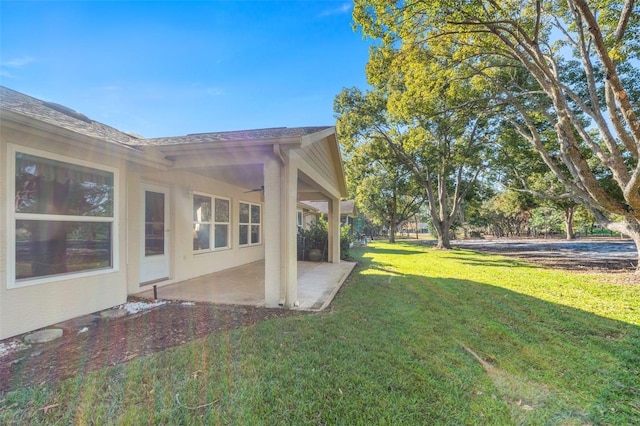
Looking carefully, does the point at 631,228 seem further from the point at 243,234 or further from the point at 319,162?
the point at 243,234

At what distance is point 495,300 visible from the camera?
5910 millimetres

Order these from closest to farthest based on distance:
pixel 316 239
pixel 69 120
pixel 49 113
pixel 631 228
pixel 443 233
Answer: pixel 49 113
pixel 69 120
pixel 631 228
pixel 316 239
pixel 443 233

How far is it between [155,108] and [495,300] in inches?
490

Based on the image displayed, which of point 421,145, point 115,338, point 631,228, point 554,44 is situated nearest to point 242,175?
point 115,338

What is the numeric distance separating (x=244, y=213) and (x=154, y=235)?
3965mm

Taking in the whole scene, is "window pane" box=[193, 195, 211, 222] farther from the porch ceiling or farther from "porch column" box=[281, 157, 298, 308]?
"porch column" box=[281, 157, 298, 308]

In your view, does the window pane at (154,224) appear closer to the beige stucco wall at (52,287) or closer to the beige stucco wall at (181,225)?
the beige stucco wall at (181,225)

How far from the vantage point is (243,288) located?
21.1 ft

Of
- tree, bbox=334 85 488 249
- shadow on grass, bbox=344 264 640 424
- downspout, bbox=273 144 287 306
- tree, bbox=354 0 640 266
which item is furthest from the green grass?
tree, bbox=334 85 488 249

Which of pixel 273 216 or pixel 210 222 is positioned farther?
pixel 210 222

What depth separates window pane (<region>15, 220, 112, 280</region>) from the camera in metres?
3.80

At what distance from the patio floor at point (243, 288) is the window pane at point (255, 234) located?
2113 mm

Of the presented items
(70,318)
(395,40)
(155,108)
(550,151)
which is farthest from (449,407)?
(550,151)

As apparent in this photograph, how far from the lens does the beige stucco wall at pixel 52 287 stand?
352 cm
